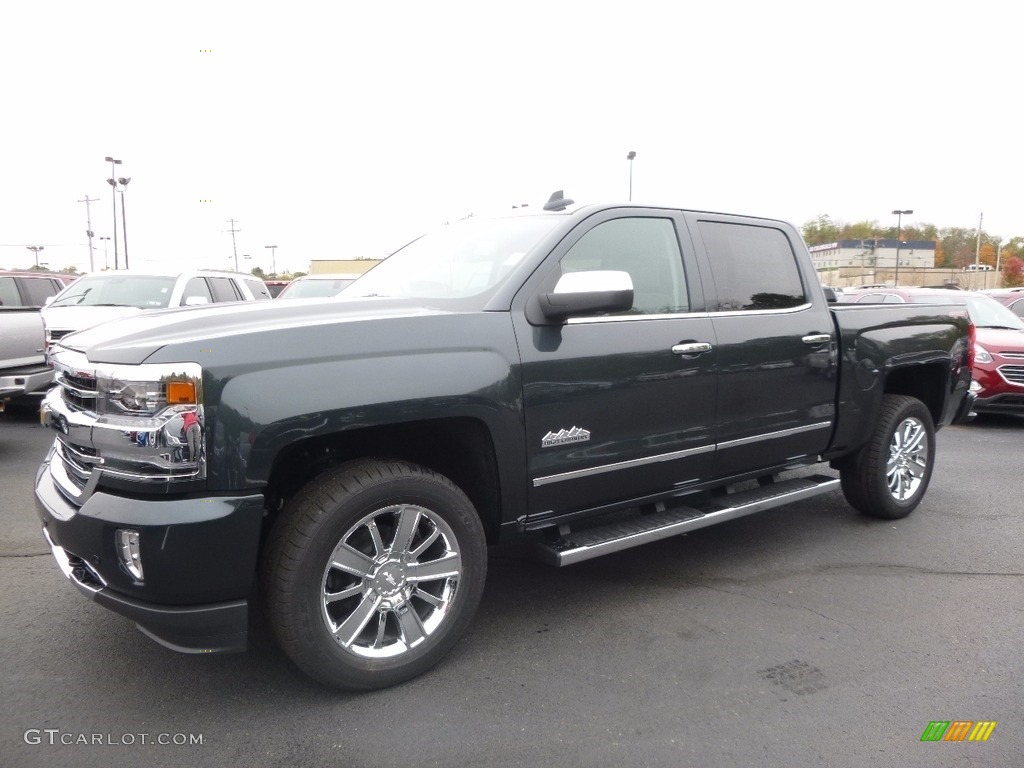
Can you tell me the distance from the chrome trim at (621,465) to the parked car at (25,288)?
44.7 ft

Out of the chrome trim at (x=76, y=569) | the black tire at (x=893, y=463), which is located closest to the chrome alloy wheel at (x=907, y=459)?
the black tire at (x=893, y=463)

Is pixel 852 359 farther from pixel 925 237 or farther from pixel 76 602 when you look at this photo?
pixel 925 237

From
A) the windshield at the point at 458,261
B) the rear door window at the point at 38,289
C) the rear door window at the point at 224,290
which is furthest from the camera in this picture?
the rear door window at the point at 38,289

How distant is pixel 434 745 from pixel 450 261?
2293 mm

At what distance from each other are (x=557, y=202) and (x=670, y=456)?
1.40 meters

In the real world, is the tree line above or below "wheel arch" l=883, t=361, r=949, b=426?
above

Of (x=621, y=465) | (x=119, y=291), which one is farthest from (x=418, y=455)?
(x=119, y=291)

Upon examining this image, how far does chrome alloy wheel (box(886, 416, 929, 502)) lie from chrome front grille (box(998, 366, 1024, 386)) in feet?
16.2

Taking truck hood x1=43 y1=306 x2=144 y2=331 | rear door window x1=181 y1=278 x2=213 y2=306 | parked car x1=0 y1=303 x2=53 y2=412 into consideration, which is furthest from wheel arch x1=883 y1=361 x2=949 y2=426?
rear door window x1=181 y1=278 x2=213 y2=306

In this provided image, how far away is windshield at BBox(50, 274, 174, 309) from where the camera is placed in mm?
10281

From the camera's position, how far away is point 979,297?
11133 millimetres

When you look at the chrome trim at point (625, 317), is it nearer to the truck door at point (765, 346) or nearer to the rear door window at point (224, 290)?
the truck door at point (765, 346)

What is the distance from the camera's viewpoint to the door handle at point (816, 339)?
4.43 m

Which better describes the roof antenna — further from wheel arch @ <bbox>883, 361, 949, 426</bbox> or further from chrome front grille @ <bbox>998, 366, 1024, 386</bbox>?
chrome front grille @ <bbox>998, 366, 1024, 386</bbox>
